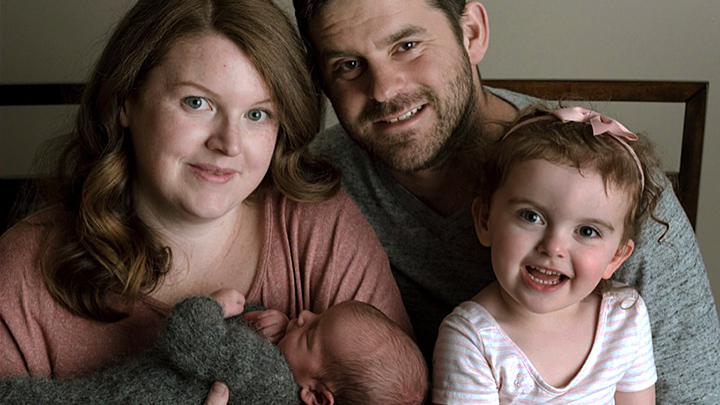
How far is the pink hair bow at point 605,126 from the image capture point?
5.35 feet

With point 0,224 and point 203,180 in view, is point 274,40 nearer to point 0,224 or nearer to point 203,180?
point 203,180

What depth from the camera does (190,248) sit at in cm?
183

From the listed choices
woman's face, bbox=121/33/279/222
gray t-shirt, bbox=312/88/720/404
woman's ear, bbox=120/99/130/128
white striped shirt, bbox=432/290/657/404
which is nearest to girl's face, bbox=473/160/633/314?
white striped shirt, bbox=432/290/657/404

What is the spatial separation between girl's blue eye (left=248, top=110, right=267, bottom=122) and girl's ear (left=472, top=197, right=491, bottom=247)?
19.8 inches

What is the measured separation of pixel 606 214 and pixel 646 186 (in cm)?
18

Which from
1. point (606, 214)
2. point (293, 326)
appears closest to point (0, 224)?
point (293, 326)

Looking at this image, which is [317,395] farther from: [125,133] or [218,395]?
[125,133]

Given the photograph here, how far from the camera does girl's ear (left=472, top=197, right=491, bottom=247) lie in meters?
1.73

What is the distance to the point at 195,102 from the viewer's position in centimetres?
163

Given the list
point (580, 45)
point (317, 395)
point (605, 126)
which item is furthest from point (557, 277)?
point (580, 45)

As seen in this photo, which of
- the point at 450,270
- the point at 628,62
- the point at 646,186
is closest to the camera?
the point at 646,186

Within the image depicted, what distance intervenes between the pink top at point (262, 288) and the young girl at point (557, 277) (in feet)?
0.85

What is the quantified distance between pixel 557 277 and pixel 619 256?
0.18 meters

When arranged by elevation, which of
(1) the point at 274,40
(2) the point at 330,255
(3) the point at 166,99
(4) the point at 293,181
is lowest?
(2) the point at 330,255
